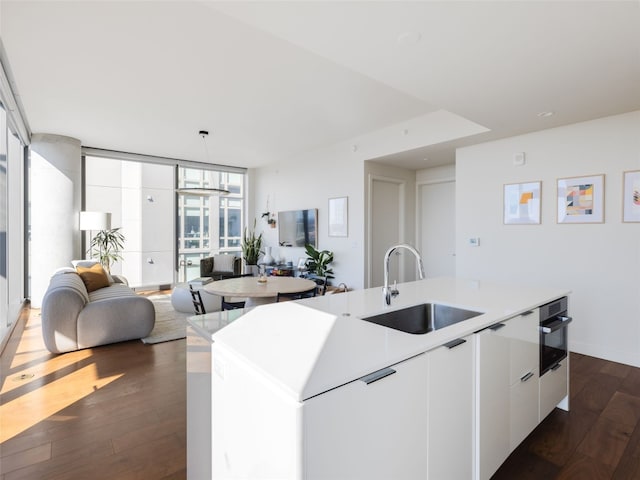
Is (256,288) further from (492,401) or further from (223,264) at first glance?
(223,264)

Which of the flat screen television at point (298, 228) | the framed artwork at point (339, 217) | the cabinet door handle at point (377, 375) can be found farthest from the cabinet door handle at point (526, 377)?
the flat screen television at point (298, 228)

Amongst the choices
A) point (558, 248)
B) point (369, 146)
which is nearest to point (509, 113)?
point (558, 248)

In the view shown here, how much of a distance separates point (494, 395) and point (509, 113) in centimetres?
273

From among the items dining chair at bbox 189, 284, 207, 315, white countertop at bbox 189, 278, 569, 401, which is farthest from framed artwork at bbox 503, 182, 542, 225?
dining chair at bbox 189, 284, 207, 315

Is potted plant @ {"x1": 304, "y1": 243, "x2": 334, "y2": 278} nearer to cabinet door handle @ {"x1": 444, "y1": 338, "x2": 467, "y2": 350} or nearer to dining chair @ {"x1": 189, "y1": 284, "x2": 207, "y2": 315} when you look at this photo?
dining chair @ {"x1": 189, "y1": 284, "x2": 207, "y2": 315}

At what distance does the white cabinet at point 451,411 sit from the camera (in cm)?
122

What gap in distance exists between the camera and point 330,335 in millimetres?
1259

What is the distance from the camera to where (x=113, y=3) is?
229 centimetres

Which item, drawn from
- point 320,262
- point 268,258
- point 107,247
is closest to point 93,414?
point 320,262

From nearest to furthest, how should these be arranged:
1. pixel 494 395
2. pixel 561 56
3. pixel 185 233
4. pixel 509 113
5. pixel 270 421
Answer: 1. pixel 270 421
2. pixel 494 395
3. pixel 561 56
4. pixel 509 113
5. pixel 185 233

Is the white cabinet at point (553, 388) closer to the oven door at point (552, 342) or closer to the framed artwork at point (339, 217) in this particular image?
the oven door at point (552, 342)

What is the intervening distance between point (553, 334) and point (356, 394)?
5.83 feet

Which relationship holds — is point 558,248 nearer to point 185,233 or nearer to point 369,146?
point 369,146

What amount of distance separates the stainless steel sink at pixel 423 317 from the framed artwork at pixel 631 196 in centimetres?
258
